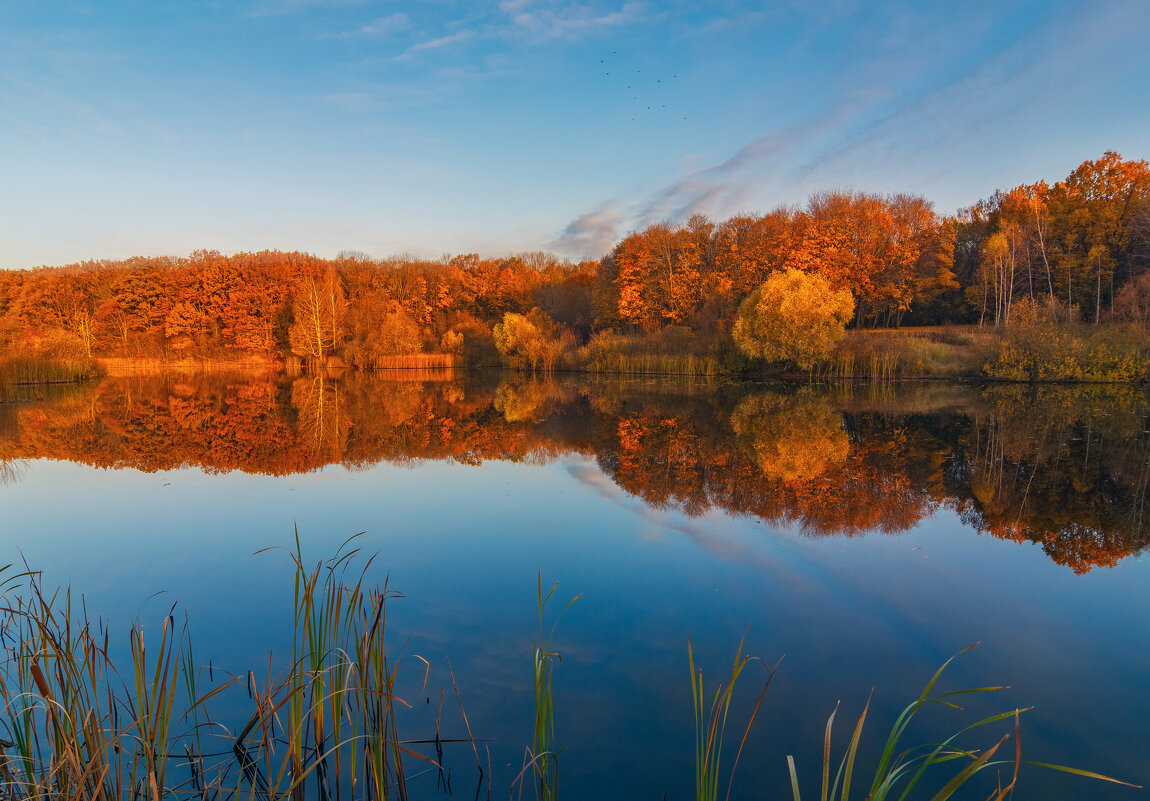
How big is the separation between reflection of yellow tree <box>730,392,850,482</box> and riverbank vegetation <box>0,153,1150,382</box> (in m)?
10.2

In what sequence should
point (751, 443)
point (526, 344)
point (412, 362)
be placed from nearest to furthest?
point (751, 443) < point (526, 344) < point (412, 362)

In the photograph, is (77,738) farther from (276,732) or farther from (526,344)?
(526,344)

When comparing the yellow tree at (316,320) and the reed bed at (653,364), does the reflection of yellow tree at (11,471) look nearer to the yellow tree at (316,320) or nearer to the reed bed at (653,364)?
the reed bed at (653,364)

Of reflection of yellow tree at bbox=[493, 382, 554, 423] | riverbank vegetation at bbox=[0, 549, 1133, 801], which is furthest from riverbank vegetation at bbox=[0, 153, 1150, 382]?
riverbank vegetation at bbox=[0, 549, 1133, 801]

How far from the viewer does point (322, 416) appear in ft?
52.2

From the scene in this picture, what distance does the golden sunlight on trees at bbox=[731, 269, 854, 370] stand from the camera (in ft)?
83.9

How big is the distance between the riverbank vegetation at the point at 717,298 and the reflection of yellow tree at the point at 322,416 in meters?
13.2

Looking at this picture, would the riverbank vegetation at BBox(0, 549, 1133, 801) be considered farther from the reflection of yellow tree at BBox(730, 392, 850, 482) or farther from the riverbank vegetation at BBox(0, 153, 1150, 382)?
the riverbank vegetation at BBox(0, 153, 1150, 382)

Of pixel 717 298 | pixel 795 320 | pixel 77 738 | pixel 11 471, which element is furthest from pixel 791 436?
pixel 717 298

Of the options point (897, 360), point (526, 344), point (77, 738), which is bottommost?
point (77, 738)

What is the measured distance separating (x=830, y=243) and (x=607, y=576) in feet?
113

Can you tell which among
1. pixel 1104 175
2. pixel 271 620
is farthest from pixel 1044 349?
pixel 271 620

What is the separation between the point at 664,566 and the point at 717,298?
103 ft

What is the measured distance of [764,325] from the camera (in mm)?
26578
